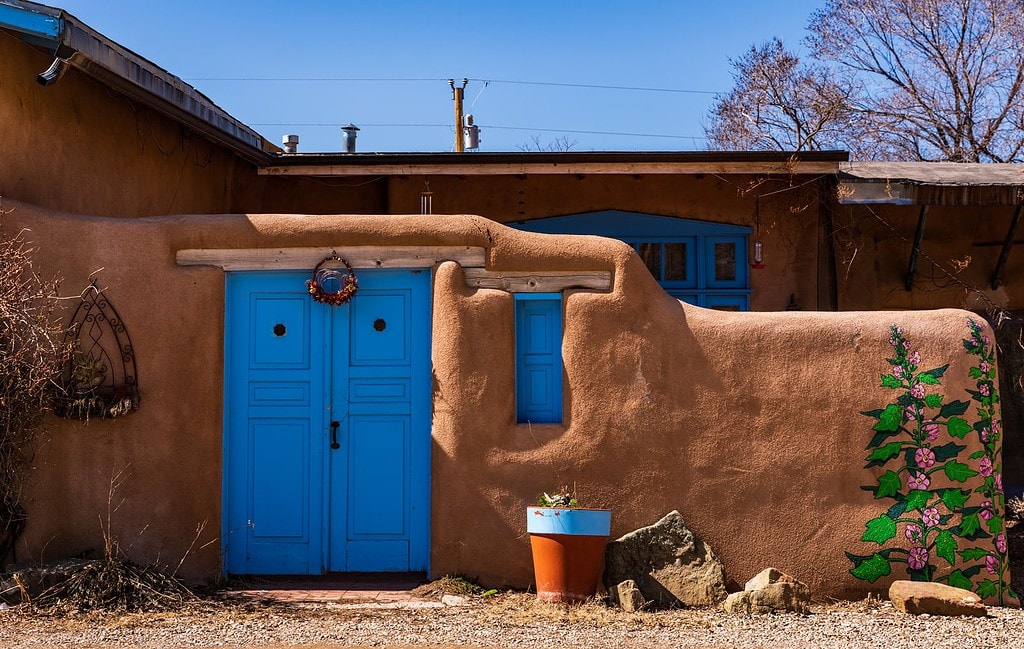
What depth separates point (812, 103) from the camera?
20.9m

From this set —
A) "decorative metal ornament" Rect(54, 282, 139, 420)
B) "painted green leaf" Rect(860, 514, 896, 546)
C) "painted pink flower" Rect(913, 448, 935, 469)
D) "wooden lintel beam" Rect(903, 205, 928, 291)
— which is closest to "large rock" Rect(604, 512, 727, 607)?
"painted green leaf" Rect(860, 514, 896, 546)

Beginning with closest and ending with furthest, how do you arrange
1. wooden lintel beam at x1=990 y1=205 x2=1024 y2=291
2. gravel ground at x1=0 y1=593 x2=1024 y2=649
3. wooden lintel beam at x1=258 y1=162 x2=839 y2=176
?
1. gravel ground at x1=0 y1=593 x2=1024 y2=649
2. wooden lintel beam at x1=258 y1=162 x2=839 y2=176
3. wooden lintel beam at x1=990 y1=205 x2=1024 y2=291

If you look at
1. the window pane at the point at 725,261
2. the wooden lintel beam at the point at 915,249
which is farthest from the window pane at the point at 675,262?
the wooden lintel beam at the point at 915,249

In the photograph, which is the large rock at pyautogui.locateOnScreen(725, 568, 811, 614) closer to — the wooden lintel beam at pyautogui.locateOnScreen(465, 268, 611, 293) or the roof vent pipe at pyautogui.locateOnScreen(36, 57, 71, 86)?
the wooden lintel beam at pyautogui.locateOnScreen(465, 268, 611, 293)

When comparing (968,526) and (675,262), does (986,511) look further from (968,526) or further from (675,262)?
(675,262)

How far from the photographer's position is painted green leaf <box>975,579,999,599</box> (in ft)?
25.6

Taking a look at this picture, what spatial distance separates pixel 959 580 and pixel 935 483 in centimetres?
68

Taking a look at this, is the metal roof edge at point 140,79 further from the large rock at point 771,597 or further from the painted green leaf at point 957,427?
the painted green leaf at point 957,427

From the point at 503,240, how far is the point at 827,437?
2.64m

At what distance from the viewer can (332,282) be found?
26.6ft

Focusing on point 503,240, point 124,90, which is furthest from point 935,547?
point 124,90

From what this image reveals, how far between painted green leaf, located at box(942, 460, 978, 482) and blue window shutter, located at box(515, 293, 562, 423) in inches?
107

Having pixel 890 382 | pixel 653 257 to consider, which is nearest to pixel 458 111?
pixel 653 257

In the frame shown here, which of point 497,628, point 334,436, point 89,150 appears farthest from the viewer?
point 89,150
